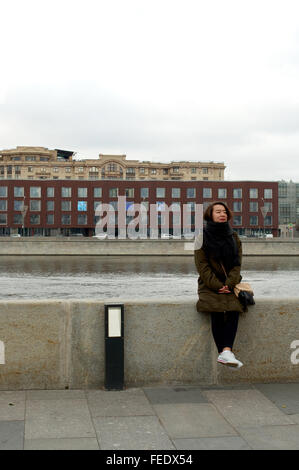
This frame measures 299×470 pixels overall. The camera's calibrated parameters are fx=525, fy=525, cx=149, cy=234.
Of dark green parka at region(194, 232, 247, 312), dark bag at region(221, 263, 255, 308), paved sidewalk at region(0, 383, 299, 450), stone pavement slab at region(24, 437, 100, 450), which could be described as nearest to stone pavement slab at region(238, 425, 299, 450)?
paved sidewalk at region(0, 383, 299, 450)

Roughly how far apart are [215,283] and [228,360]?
796 mm

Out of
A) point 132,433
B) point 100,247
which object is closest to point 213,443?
point 132,433

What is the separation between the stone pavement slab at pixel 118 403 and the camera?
4820mm

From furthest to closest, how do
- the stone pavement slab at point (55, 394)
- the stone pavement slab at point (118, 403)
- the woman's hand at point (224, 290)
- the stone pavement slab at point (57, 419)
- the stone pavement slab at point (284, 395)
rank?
the woman's hand at point (224, 290), the stone pavement slab at point (55, 394), the stone pavement slab at point (284, 395), the stone pavement slab at point (118, 403), the stone pavement slab at point (57, 419)

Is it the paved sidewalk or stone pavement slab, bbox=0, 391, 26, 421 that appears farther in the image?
stone pavement slab, bbox=0, 391, 26, 421

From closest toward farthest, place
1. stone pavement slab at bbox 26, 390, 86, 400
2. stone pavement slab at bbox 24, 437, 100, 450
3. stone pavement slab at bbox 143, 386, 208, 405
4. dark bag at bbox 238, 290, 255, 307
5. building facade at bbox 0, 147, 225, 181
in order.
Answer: stone pavement slab at bbox 24, 437, 100, 450 < stone pavement slab at bbox 143, 386, 208, 405 < stone pavement slab at bbox 26, 390, 86, 400 < dark bag at bbox 238, 290, 255, 307 < building facade at bbox 0, 147, 225, 181

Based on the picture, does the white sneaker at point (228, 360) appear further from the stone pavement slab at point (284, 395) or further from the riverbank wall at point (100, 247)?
the riverbank wall at point (100, 247)

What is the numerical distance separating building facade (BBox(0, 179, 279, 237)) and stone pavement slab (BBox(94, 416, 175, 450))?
99510 mm

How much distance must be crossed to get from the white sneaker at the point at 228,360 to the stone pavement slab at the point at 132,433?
107 centimetres

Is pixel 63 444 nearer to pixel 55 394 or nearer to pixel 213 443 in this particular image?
pixel 213 443

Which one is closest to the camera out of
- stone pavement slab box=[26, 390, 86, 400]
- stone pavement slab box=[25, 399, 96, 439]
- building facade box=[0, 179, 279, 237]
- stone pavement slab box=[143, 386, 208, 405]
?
stone pavement slab box=[25, 399, 96, 439]

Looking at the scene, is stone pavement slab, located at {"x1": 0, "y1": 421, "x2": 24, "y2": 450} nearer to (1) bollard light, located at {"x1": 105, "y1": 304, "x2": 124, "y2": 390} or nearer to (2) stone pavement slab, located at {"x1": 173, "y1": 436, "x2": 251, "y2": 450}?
(2) stone pavement slab, located at {"x1": 173, "y1": 436, "x2": 251, "y2": 450}

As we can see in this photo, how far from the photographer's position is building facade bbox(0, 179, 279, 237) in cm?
10362

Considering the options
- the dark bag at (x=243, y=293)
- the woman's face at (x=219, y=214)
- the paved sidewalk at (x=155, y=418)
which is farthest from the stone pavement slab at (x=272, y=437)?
the woman's face at (x=219, y=214)
